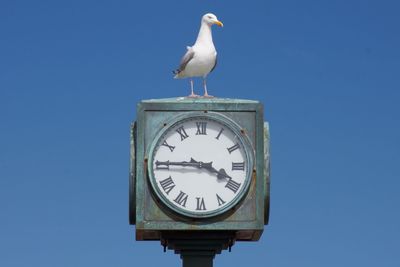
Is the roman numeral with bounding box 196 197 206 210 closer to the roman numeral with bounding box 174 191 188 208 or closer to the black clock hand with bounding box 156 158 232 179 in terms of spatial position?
the roman numeral with bounding box 174 191 188 208

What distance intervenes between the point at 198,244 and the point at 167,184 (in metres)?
0.81

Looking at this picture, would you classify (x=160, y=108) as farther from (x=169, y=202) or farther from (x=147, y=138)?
(x=169, y=202)

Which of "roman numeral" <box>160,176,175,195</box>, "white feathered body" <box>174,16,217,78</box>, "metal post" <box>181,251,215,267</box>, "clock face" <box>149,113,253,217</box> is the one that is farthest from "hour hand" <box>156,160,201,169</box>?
"white feathered body" <box>174,16,217,78</box>

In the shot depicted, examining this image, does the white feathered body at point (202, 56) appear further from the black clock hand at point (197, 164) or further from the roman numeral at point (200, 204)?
the roman numeral at point (200, 204)

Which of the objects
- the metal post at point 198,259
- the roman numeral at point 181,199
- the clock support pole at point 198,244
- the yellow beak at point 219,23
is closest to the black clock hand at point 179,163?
the roman numeral at point 181,199

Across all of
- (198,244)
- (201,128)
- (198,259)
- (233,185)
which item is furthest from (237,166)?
(198,259)

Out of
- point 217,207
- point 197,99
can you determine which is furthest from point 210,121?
point 217,207

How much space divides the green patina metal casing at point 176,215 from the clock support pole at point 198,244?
0.47 feet

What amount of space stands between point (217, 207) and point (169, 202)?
52 centimetres

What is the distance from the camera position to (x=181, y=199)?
32.8 feet

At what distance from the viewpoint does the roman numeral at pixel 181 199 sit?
9.98 metres

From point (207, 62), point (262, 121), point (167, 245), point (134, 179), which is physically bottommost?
point (167, 245)

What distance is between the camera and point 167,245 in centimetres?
1050

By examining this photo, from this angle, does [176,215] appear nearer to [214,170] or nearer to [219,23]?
[214,170]
